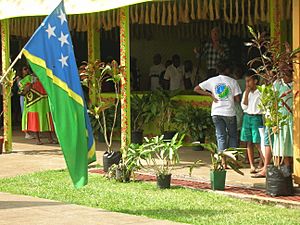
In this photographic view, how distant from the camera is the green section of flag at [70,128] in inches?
346

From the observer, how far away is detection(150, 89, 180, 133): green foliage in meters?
15.5

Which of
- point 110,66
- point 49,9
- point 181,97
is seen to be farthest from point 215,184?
point 181,97

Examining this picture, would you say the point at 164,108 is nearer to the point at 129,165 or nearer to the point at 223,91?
the point at 223,91

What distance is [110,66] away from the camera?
38.7ft

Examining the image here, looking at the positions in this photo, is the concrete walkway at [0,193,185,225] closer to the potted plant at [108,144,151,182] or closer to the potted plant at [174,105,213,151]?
the potted plant at [108,144,151,182]

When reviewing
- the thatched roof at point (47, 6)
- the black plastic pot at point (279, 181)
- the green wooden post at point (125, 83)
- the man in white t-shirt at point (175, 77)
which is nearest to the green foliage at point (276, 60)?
the black plastic pot at point (279, 181)

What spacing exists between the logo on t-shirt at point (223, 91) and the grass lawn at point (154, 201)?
1926 millimetres

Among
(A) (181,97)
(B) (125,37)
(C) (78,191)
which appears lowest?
(C) (78,191)

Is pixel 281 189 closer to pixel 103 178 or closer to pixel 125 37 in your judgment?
pixel 103 178

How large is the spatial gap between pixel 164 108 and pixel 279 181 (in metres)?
6.24

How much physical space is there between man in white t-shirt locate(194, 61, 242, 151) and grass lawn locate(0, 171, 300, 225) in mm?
1714

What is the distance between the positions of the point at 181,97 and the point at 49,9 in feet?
12.4

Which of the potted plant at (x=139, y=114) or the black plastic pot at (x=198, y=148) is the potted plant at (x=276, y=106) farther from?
the potted plant at (x=139, y=114)

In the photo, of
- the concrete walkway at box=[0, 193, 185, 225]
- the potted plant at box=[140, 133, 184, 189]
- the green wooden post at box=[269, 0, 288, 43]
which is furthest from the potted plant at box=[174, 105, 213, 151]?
the concrete walkway at box=[0, 193, 185, 225]
